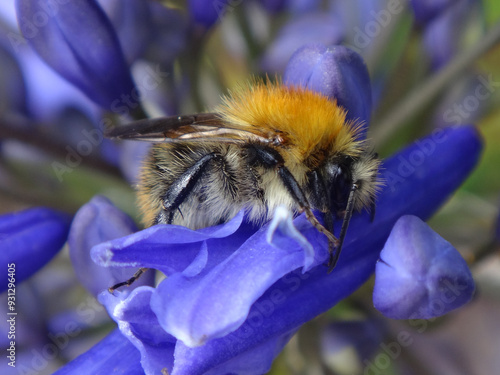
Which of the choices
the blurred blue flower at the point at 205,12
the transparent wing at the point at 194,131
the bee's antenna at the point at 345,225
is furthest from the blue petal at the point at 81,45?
the bee's antenna at the point at 345,225

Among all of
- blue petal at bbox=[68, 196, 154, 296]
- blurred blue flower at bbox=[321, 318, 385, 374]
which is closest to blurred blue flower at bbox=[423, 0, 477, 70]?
blurred blue flower at bbox=[321, 318, 385, 374]

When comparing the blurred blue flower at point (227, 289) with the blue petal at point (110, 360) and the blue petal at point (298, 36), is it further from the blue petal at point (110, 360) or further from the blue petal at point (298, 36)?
the blue petal at point (298, 36)

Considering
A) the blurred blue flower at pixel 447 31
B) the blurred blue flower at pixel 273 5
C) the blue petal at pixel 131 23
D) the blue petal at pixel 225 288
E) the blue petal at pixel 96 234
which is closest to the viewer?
the blue petal at pixel 225 288

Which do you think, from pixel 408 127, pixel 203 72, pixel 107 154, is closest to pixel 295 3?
pixel 203 72

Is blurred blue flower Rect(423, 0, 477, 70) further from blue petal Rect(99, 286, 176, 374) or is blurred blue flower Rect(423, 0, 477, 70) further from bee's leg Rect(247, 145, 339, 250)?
blue petal Rect(99, 286, 176, 374)

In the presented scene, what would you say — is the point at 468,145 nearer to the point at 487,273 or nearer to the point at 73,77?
the point at 487,273

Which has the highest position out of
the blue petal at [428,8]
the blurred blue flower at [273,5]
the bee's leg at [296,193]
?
the blue petal at [428,8]
